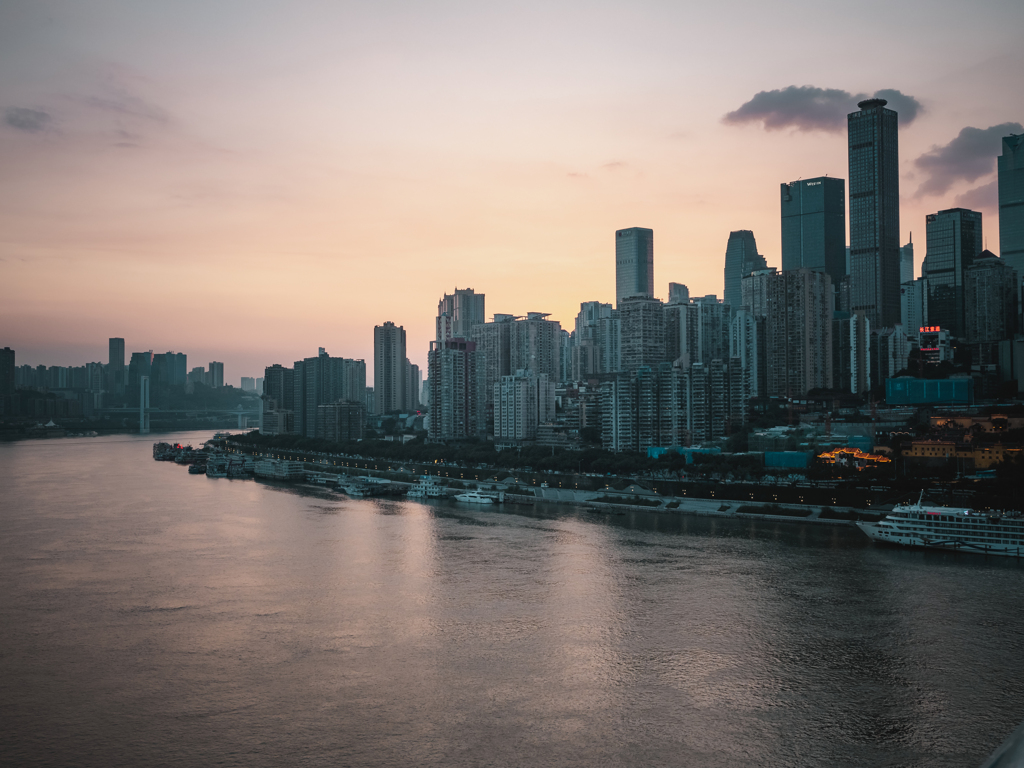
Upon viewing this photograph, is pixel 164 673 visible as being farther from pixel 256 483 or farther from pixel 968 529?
pixel 256 483

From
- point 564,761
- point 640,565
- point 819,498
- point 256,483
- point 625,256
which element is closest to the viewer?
point 564,761

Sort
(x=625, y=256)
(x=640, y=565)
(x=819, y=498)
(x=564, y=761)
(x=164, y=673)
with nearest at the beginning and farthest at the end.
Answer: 1. (x=564, y=761)
2. (x=164, y=673)
3. (x=640, y=565)
4. (x=819, y=498)
5. (x=625, y=256)

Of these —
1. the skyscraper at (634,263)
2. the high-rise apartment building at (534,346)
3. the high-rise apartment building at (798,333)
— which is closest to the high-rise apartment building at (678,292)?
the skyscraper at (634,263)

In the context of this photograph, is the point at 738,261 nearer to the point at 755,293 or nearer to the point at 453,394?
the point at 755,293

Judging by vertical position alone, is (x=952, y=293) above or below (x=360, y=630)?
above

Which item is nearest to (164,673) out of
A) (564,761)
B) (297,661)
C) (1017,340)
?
(297,661)

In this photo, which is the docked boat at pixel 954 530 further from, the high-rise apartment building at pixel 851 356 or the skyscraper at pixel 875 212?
the skyscraper at pixel 875 212
